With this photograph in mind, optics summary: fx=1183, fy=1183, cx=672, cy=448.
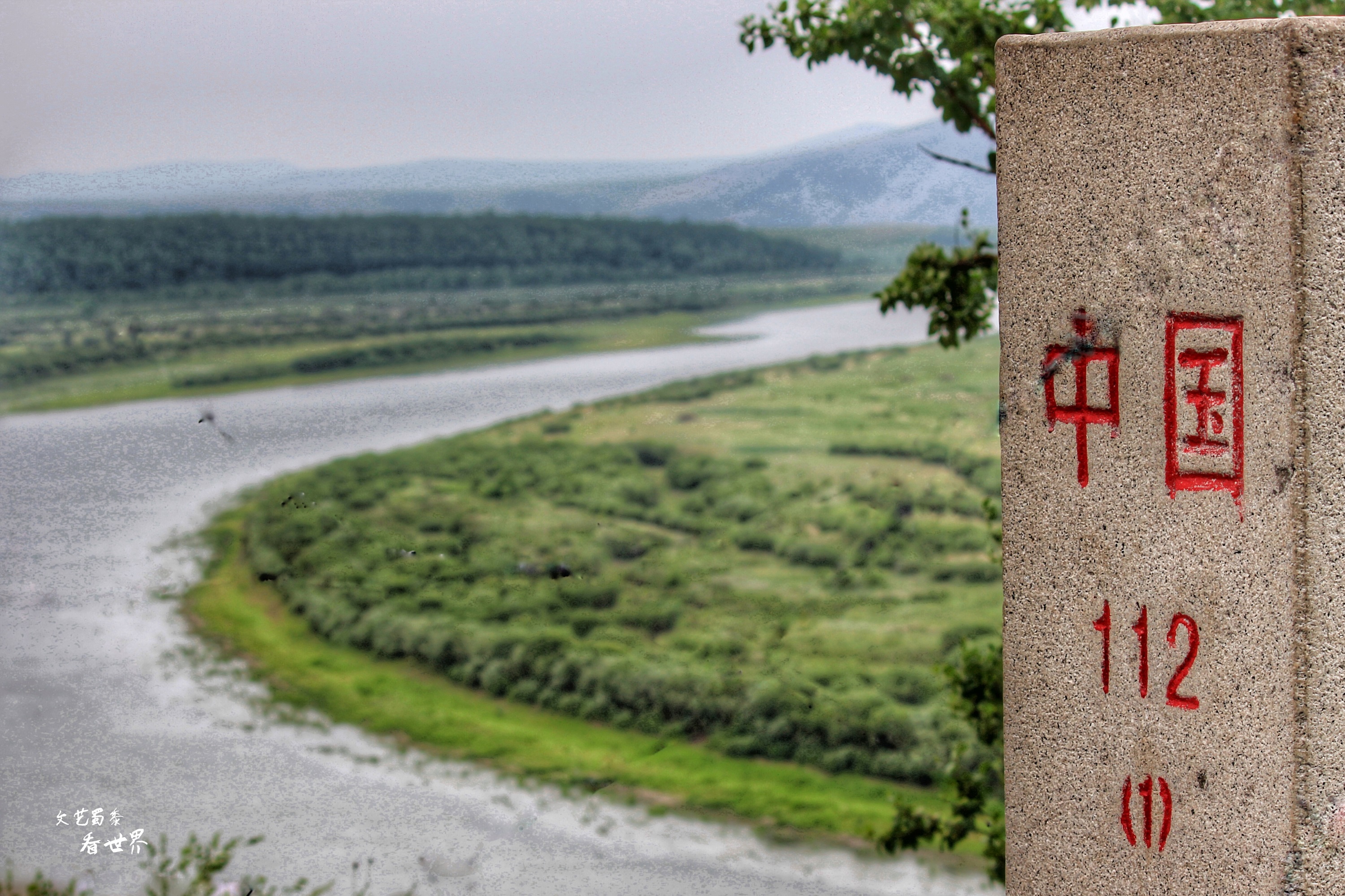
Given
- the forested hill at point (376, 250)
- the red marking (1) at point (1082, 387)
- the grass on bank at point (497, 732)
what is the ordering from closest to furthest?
the red marking (1) at point (1082, 387)
the grass on bank at point (497, 732)
the forested hill at point (376, 250)

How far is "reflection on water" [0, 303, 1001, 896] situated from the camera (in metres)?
5.42

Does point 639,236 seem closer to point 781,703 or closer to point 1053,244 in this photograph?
point 781,703

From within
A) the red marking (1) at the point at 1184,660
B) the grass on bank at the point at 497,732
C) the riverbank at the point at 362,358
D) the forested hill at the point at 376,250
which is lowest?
the grass on bank at the point at 497,732

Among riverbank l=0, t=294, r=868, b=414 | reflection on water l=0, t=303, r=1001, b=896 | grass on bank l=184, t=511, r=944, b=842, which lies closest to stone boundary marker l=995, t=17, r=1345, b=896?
reflection on water l=0, t=303, r=1001, b=896

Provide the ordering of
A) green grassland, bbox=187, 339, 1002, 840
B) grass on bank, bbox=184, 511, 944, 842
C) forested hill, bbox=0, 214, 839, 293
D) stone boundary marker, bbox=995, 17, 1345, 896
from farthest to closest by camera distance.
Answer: forested hill, bbox=0, 214, 839, 293
green grassland, bbox=187, 339, 1002, 840
grass on bank, bbox=184, 511, 944, 842
stone boundary marker, bbox=995, 17, 1345, 896

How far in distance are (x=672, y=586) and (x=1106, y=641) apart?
5.72m

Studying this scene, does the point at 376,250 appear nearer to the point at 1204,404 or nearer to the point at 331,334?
the point at 331,334

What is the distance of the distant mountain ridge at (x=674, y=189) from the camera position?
23.3 feet

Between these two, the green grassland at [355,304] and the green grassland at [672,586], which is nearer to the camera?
the green grassland at [672,586]

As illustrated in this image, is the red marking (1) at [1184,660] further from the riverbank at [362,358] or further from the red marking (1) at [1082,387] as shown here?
the riverbank at [362,358]

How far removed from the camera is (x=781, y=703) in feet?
21.5

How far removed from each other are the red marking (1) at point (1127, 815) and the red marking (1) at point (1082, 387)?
429 millimetres

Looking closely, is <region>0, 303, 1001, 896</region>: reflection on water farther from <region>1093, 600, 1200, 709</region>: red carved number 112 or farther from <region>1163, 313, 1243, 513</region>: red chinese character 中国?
<region>1163, 313, 1243, 513</region>: red chinese character 中国

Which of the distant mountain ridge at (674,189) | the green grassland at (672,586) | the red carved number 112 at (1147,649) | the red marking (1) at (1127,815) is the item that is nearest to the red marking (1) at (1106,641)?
the red carved number 112 at (1147,649)
